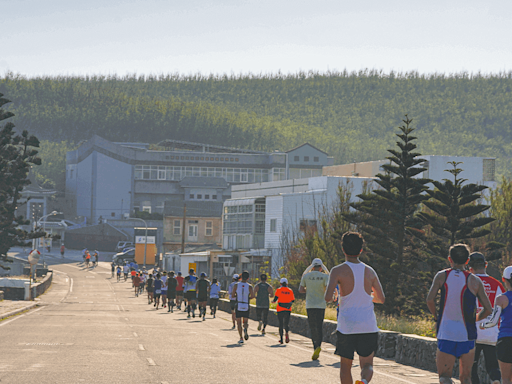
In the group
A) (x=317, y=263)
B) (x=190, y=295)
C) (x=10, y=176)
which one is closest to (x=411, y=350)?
(x=317, y=263)

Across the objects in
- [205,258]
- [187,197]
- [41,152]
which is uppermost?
[41,152]

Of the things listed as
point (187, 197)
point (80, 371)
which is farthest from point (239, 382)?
point (187, 197)

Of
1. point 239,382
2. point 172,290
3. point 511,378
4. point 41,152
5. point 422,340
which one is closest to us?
point 511,378

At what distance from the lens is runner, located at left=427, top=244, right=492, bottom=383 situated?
8.46m

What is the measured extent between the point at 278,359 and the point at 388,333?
2.57 m

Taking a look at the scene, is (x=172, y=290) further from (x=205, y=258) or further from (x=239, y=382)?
(x=205, y=258)

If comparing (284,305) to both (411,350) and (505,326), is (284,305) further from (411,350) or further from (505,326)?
(505,326)

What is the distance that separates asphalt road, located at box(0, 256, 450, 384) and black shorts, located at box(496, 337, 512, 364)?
3.40 metres

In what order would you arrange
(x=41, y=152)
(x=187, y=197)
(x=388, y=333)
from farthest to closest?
(x=41, y=152) → (x=187, y=197) → (x=388, y=333)

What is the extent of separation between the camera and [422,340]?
46.5 ft

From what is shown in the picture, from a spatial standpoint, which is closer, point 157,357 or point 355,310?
point 355,310

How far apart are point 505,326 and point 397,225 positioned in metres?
20.1

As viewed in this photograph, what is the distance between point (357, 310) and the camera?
8281 mm

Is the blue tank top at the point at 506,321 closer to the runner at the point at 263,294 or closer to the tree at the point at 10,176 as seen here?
the runner at the point at 263,294
